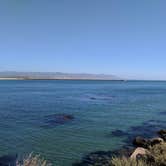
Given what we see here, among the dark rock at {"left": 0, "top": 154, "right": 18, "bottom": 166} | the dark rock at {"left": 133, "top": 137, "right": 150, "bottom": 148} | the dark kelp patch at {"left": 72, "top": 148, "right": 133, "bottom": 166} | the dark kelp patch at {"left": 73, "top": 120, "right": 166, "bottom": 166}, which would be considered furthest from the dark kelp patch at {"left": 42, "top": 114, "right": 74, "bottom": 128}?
the dark rock at {"left": 133, "top": 137, "right": 150, "bottom": 148}

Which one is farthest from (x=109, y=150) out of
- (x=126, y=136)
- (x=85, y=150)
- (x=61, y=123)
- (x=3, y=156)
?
(x=61, y=123)

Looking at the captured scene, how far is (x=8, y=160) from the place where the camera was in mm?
11609

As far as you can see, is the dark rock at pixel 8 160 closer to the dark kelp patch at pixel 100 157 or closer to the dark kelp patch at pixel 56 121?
the dark kelp patch at pixel 100 157

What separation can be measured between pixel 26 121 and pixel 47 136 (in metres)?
5.87

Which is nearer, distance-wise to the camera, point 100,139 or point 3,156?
point 3,156

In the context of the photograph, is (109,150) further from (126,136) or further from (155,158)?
(155,158)

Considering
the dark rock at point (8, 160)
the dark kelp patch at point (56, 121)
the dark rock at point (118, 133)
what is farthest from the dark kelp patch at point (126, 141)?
Result: the dark kelp patch at point (56, 121)

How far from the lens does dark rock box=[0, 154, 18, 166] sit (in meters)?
11.0

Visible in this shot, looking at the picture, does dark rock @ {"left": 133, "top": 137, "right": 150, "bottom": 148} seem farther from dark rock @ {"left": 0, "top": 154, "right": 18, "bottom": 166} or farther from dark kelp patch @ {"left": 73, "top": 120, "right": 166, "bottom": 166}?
dark rock @ {"left": 0, "top": 154, "right": 18, "bottom": 166}

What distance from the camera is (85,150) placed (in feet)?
43.8

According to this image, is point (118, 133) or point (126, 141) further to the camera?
point (118, 133)

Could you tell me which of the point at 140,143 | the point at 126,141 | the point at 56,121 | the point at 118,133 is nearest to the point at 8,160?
the point at 126,141

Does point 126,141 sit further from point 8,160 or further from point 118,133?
point 8,160

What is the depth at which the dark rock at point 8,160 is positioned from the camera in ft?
36.0
